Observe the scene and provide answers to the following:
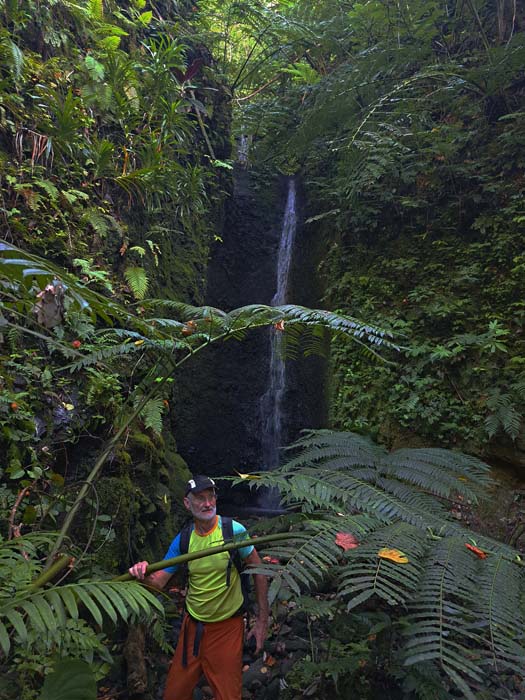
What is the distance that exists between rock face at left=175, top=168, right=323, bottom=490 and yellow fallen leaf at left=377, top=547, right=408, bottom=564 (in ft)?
17.1

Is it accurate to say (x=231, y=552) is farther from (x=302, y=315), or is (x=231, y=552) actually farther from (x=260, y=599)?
(x=302, y=315)

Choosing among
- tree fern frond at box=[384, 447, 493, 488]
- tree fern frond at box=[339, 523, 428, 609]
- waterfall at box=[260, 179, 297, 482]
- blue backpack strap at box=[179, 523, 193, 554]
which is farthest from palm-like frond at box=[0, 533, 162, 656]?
waterfall at box=[260, 179, 297, 482]

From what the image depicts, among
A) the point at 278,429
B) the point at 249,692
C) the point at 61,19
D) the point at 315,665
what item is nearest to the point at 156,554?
the point at 249,692

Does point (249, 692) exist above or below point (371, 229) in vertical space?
below

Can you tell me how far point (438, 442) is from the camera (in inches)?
184

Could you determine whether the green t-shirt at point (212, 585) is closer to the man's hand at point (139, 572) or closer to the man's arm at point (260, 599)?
the man's arm at point (260, 599)

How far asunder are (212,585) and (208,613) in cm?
15

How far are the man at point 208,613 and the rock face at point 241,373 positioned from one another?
4111 millimetres

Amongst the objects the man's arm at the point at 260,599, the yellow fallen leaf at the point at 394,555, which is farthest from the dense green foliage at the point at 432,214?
the yellow fallen leaf at the point at 394,555

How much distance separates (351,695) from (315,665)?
283 mm

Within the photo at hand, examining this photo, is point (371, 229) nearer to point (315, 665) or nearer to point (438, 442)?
point (438, 442)

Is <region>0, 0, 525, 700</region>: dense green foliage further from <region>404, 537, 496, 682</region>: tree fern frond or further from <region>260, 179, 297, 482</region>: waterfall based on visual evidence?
<region>260, 179, 297, 482</region>: waterfall

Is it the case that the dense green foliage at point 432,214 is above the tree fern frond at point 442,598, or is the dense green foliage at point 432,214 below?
above

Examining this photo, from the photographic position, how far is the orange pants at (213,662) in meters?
2.28
